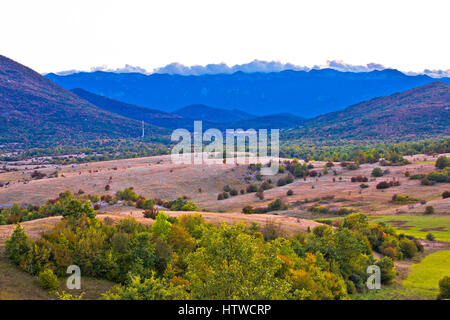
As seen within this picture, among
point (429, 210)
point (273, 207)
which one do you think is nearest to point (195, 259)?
point (273, 207)

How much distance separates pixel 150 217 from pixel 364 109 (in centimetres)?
15136

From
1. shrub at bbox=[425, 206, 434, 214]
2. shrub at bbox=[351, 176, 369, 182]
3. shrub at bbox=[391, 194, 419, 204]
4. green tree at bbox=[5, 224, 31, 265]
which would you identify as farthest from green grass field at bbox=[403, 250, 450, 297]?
shrub at bbox=[351, 176, 369, 182]

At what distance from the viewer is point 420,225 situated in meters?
36.3

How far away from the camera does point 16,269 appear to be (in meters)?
16.4

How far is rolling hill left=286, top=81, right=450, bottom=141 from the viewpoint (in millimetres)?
117188

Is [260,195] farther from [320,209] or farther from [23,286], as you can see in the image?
[23,286]

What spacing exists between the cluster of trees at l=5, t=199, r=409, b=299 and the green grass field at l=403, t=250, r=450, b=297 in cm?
155

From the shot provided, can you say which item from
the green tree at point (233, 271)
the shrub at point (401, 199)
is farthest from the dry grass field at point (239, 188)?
the green tree at point (233, 271)

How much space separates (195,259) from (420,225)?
28.8 meters

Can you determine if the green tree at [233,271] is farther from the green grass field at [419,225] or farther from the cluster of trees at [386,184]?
the cluster of trees at [386,184]

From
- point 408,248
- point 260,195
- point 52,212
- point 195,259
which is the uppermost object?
point 195,259

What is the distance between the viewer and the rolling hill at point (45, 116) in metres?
118
